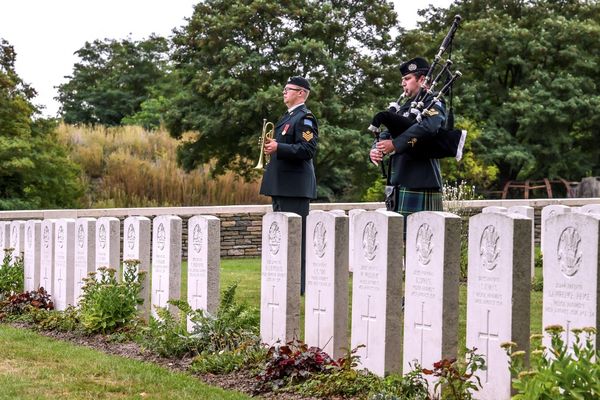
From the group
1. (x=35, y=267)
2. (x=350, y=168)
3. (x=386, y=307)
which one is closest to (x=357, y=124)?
(x=350, y=168)

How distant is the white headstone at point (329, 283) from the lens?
269 inches

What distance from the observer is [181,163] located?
26.9 metres

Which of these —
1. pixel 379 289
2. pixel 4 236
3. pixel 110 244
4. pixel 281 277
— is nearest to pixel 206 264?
pixel 281 277

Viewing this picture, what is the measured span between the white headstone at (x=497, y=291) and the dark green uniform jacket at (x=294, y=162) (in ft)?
12.9

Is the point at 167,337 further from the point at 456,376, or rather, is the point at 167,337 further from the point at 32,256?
the point at 32,256

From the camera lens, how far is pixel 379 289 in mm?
6359

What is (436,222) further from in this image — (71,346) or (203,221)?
(71,346)

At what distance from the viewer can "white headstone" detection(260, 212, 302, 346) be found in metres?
7.22

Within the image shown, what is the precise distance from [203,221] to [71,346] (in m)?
1.40

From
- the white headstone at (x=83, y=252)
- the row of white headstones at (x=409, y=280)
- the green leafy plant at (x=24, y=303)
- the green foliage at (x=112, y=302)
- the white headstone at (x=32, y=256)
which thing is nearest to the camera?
the row of white headstones at (x=409, y=280)

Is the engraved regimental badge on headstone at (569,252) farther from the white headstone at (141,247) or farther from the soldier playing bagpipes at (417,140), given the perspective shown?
the white headstone at (141,247)

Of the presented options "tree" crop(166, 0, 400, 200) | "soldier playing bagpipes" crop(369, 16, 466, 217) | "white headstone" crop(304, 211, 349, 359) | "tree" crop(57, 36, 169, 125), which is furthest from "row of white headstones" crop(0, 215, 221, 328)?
"tree" crop(57, 36, 169, 125)

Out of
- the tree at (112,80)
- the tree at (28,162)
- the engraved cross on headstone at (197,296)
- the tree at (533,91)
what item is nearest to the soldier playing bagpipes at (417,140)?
the engraved cross on headstone at (197,296)

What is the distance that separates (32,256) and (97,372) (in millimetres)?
4542
